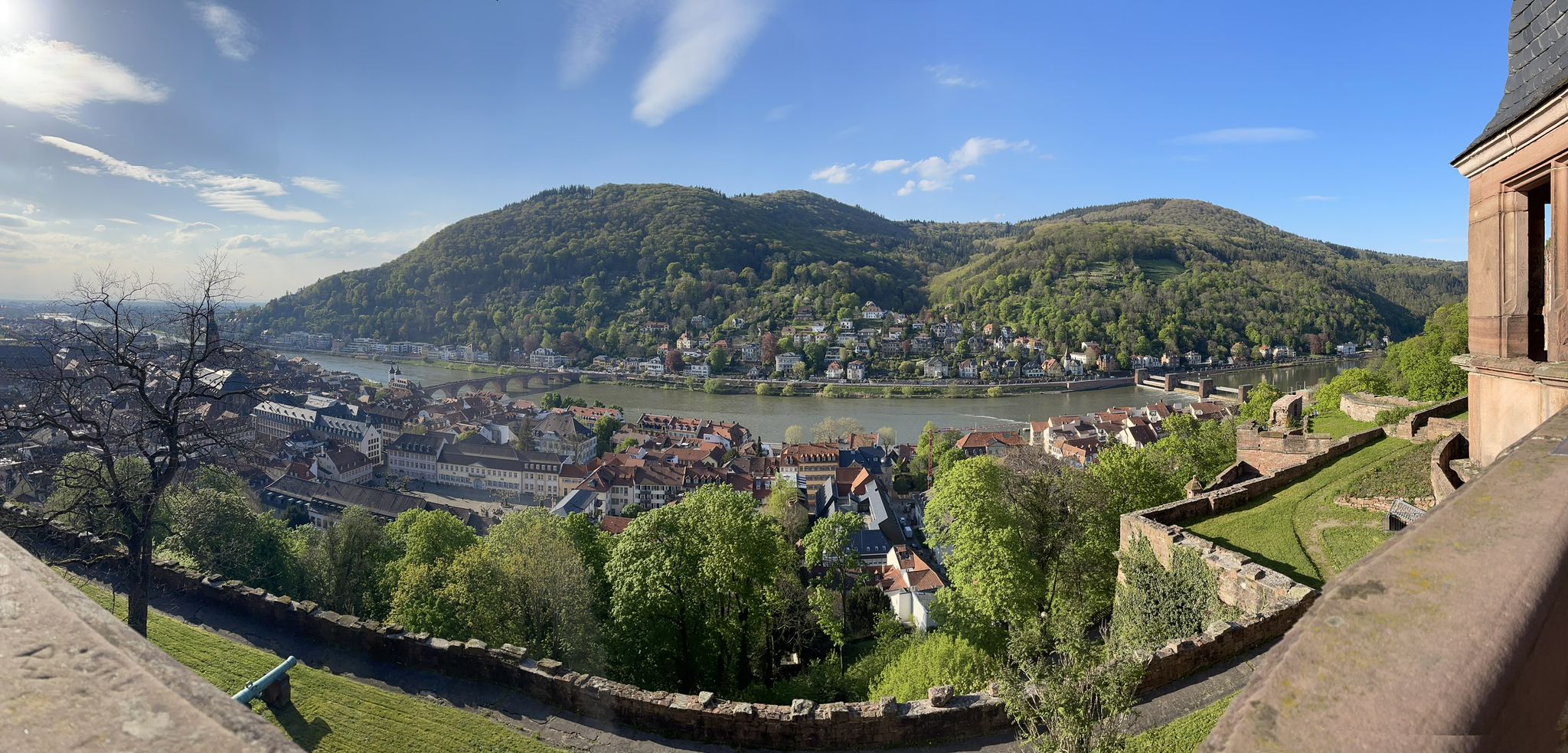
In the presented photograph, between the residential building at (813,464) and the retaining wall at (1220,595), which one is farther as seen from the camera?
the residential building at (813,464)

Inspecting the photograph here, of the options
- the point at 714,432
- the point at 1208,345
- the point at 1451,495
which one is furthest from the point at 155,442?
the point at 1208,345

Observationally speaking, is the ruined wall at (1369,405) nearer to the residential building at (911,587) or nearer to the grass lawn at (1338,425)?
the grass lawn at (1338,425)

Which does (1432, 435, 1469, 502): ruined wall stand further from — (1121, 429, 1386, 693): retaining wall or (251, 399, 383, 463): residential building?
(251, 399, 383, 463): residential building

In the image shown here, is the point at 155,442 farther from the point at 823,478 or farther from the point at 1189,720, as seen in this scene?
the point at 823,478

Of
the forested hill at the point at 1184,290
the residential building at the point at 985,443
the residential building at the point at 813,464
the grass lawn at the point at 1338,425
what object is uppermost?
the forested hill at the point at 1184,290

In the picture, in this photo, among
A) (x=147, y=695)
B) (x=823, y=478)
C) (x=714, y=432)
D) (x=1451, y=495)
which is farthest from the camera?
(x=714, y=432)

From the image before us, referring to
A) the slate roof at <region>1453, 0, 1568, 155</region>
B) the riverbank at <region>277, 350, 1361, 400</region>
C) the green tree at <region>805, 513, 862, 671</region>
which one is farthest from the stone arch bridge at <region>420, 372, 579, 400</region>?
the slate roof at <region>1453, 0, 1568, 155</region>

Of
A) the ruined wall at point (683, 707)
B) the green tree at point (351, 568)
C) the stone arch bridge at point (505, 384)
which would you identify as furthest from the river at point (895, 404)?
the ruined wall at point (683, 707)

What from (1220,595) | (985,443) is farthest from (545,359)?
(1220,595)
